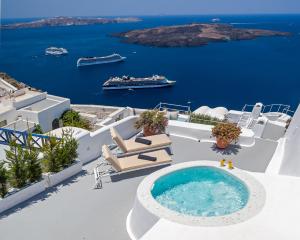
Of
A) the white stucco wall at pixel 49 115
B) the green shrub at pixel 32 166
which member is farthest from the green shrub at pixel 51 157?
the white stucco wall at pixel 49 115

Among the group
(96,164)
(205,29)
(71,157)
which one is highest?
(71,157)

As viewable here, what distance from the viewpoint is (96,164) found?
11.0 metres

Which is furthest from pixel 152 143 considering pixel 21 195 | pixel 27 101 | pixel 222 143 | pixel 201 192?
pixel 27 101

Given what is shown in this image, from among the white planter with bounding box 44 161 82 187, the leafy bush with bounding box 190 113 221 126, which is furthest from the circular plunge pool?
the leafy bush with bounding box 190 113 221 126

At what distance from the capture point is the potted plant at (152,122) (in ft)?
41.0

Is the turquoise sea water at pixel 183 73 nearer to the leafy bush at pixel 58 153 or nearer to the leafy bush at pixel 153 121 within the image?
the leafy bush at pixel 153 121

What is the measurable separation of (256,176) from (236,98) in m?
40.8

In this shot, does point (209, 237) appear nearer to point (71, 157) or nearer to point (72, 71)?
point (71, 157)

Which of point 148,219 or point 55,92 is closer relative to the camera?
point 148,219

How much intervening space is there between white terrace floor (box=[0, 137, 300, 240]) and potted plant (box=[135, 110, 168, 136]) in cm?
293

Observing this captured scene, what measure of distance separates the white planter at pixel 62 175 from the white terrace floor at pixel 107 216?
21cm

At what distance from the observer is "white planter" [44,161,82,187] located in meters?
9.48

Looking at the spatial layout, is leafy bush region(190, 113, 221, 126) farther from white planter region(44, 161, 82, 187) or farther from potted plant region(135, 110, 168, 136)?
white planter region(44, 161, 82, 187)

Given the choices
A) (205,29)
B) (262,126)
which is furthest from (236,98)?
(205,29)
